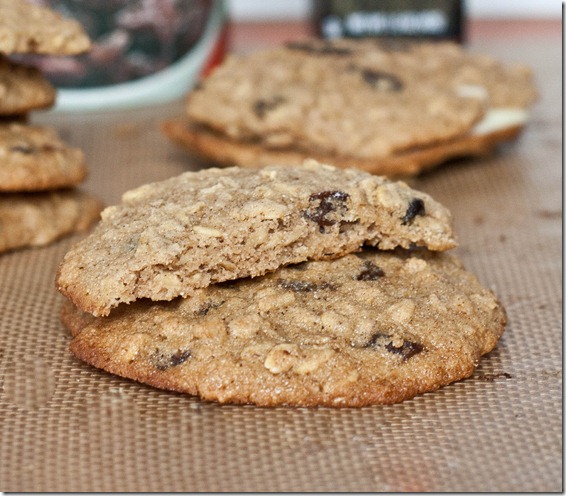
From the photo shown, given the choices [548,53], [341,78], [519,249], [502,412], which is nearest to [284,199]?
[502,412]

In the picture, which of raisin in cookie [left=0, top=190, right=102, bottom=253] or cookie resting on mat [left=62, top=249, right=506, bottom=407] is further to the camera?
raisin in cookie [left=0, top=190, right=102, bottom=253]

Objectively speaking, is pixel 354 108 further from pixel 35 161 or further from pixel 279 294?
pixel 279 294

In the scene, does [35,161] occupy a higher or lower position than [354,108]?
higher

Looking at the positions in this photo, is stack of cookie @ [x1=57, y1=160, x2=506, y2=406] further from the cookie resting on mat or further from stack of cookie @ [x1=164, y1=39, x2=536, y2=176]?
stack of cookie @ [x1=164, y1=39, x2=536, y2=176]

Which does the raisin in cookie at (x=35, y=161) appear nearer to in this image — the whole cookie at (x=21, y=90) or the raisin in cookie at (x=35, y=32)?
the whole cookie at (x=21, y=90)

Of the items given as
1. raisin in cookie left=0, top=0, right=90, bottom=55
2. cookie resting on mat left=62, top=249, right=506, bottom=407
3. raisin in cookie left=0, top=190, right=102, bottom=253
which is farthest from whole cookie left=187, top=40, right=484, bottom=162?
Result: cookie resting on mat left=62, top=249, right=506, bottom=407

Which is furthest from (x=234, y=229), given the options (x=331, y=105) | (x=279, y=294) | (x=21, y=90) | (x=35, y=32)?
(x=331, y=105)

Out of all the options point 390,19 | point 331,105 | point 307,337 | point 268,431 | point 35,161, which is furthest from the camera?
point 390,19

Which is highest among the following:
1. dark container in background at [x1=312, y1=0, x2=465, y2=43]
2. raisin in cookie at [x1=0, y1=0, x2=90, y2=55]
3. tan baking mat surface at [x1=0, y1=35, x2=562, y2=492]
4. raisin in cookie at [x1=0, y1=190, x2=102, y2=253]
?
raisin in cookie at [x1=0, y1=0, x2=90, y2=55]
